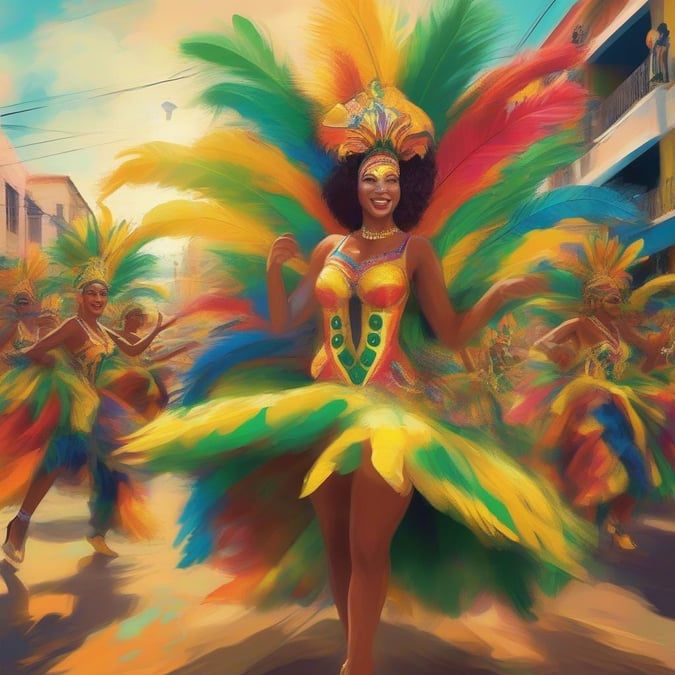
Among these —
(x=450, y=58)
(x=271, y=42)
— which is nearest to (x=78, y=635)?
(x=271, y=42)

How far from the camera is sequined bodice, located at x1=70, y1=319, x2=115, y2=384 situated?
5.72ft

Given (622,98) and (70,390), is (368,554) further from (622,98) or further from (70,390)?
(622,98)

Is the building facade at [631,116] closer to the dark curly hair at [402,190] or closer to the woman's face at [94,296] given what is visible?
the dark curly hair at [402,190]

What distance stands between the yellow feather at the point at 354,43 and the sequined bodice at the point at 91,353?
0.87 metres

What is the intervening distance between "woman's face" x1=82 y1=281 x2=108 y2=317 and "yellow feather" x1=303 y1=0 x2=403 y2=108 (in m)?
0.77

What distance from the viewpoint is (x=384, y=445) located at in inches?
55.2

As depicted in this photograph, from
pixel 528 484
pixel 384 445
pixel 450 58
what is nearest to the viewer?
pixel 384 445

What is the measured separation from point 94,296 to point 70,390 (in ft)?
0.87

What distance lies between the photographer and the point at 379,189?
158 cm

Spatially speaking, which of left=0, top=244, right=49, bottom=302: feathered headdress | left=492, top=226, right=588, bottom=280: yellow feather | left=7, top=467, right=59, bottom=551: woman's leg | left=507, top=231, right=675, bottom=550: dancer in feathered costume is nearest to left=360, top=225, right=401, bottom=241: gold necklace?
left=492, top=226, right=588, bottom=280: yellow feather

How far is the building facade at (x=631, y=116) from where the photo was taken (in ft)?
5.41

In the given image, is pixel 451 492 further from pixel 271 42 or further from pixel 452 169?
pixel 271 42

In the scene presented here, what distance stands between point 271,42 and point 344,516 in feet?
4.11

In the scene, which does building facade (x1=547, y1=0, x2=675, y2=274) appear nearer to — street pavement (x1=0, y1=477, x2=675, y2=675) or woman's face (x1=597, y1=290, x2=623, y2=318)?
woman's face (x1=597, y1=290, x2=623, y2=318)
